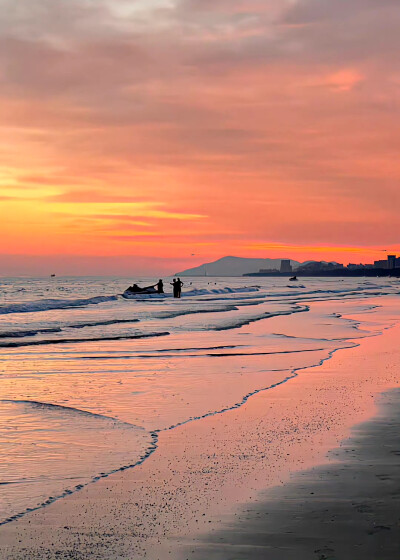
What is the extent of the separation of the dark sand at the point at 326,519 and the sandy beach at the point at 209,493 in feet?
0.07

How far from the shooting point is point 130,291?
81125 mm

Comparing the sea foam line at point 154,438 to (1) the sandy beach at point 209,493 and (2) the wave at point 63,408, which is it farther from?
(2) the wave at point 63,408

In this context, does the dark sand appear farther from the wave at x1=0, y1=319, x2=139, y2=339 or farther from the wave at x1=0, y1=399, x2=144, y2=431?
the wave at x1=0, y1=319, x2=139, y2=339

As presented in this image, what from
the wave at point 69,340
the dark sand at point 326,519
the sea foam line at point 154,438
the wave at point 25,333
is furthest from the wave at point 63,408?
the wave at point 25,333

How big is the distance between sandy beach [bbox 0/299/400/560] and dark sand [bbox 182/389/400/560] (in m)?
0.02

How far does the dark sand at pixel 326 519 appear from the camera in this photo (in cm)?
539

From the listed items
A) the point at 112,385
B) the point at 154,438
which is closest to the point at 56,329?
the point at 112,385

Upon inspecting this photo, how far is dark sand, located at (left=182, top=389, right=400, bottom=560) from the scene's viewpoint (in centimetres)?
539

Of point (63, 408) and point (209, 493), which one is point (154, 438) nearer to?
point (209, 493)

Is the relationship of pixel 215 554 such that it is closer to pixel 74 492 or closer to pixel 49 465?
pixel 74 492

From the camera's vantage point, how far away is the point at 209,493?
272 inches

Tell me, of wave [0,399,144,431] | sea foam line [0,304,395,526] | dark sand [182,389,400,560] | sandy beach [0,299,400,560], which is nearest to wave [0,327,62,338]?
sea foam line [0,304,395,526]

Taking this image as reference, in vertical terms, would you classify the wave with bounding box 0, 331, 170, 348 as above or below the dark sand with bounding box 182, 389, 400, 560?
below

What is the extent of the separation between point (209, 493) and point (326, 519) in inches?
52.0
